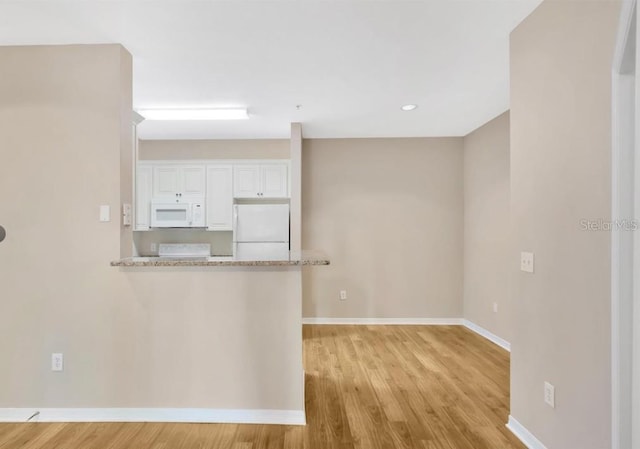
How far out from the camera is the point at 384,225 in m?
4.66

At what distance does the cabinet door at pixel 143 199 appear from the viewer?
4508mm

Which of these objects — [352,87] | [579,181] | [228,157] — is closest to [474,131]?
[352,87]

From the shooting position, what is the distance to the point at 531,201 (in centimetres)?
195

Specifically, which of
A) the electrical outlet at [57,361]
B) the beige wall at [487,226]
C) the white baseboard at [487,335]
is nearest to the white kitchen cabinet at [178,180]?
the electrical outlet at [57,361]

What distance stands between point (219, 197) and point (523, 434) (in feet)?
13.1

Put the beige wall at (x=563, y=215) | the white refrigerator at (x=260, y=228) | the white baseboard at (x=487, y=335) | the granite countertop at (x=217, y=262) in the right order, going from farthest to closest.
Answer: the white refrigerator at (x=260, y=228) < the white baseboard at (x=487, y=335) < the granite countertop at (x=217, y=262) < the beige wall at (x=563, y=215)

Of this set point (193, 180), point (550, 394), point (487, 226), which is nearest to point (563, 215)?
point (550, 394)

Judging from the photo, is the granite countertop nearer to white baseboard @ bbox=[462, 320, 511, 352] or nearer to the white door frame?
the white door frame

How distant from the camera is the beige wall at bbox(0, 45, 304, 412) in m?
2.17

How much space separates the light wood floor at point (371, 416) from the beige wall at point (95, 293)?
17 centimetres

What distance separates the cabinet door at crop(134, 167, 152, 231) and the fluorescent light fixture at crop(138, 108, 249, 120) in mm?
1181

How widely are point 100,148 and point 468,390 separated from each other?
3276 mm

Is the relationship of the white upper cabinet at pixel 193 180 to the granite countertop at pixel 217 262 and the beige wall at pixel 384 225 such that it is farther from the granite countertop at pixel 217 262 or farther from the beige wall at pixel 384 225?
the granite countertop at pixel 217 262

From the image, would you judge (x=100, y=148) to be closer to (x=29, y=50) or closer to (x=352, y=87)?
(x=29, y=50)
